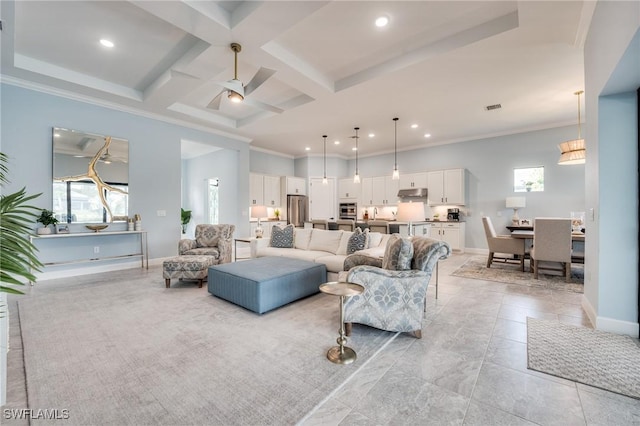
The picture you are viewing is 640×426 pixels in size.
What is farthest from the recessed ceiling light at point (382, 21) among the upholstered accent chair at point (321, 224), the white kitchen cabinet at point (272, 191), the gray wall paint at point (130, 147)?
the white kitchen cabinet at point (272, 191)

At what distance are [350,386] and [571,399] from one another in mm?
1364

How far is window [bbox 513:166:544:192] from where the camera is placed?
21.2 ft

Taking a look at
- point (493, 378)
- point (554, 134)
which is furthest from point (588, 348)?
point (554, 134)

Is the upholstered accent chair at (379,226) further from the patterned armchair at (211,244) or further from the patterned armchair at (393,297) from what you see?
the patterned armchair at (393,297)

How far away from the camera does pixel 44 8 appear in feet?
9.58

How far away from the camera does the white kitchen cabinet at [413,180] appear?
777cm

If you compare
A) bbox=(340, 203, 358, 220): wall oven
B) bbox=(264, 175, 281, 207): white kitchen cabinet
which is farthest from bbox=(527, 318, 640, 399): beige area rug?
bbox=(264, 175, 281, 207): white kitchen cabinet

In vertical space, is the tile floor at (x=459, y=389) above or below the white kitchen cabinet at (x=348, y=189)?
below

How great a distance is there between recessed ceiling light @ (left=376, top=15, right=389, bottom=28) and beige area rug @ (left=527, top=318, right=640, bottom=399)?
346 cm

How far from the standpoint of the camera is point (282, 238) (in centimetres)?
504

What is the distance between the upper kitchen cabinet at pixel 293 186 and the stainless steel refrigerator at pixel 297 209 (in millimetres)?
150

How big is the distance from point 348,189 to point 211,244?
5.32 meters

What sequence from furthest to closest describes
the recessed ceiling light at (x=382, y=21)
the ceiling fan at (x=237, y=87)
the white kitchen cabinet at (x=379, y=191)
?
the white kitchen cabinet at (x=379, y=191) < the ceiling fan at (x=237, y=87) < the recessed ceiling light at (x=382, y=21)

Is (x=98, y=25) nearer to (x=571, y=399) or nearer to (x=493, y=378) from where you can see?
(x=493, y=378)
